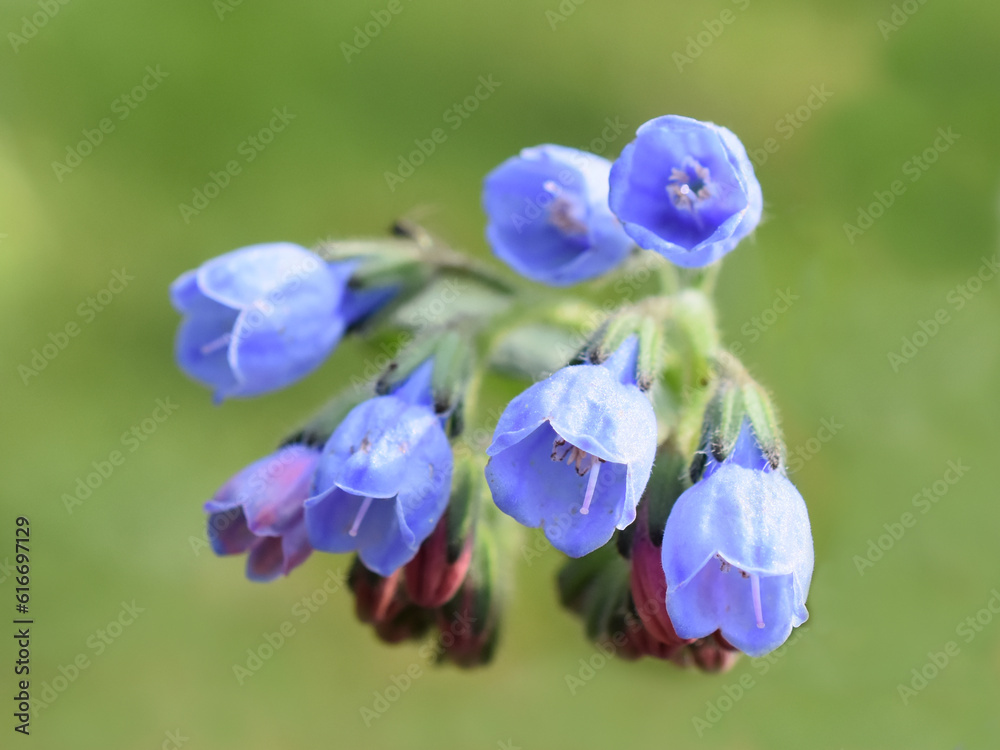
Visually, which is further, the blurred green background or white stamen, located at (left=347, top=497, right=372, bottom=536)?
the blurred green background

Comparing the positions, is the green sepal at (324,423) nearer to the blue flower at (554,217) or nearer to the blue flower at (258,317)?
the blue flower at (258,317)

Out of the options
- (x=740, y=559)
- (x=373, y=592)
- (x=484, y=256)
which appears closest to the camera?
(x=740, y=559)

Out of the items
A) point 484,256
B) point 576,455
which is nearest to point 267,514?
point 576,455

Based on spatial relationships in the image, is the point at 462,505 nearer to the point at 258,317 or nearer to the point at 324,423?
the point at 324,423

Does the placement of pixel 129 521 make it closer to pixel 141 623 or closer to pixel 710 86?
pixel 141 623

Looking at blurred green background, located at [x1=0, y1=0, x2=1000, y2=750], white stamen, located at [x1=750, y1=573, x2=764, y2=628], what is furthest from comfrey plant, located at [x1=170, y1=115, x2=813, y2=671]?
blurred green background, located at [x1=0, y1=0, x2=1000, y2=750]

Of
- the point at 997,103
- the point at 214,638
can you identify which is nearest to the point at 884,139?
the point at 997,103

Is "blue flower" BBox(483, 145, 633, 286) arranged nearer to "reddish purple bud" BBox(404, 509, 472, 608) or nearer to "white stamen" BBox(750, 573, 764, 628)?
"reddish purple bud" BBox(404, 509, 472, 608)
